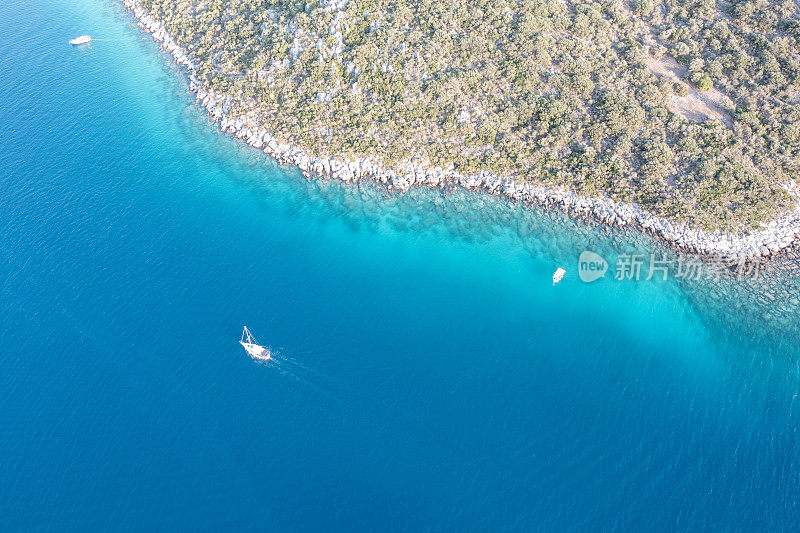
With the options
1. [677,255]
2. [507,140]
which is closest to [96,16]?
[507,140]

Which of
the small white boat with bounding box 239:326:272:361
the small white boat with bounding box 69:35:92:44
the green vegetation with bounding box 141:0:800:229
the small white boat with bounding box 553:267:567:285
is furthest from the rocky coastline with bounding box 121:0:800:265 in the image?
the small white boat with bounding box 69:35:92:44

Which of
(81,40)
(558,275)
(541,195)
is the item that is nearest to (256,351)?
(558,275)

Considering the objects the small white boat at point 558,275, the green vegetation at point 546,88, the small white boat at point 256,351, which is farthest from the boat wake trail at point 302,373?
the green vegetation at point 546,88

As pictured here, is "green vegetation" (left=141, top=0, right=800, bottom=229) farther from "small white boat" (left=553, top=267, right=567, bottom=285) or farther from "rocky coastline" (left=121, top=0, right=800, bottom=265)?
"small white boat" (left=553, top=267, right=567, bottom=285)

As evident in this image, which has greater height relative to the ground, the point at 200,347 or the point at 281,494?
the point at 200,347

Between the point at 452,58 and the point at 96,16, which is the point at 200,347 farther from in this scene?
the point at 96,16

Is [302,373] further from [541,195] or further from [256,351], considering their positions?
[541,195]

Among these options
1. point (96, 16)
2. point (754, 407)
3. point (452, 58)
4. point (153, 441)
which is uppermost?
point (96, 16)

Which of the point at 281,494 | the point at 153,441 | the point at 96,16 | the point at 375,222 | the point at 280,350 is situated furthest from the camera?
the point at 96,16
